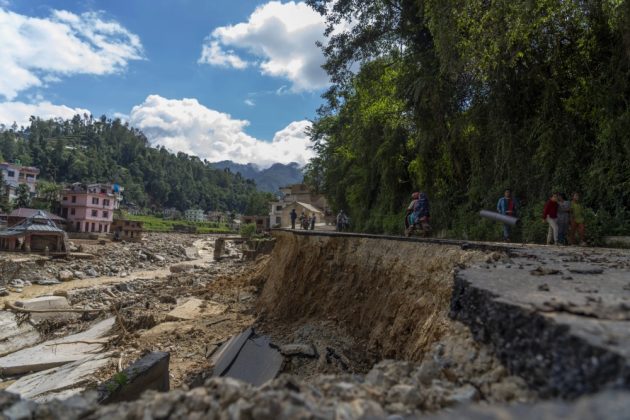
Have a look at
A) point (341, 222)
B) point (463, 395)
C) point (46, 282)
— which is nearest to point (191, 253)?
point (46, 282)

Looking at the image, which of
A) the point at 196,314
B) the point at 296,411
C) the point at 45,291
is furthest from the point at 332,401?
the point at 45,291

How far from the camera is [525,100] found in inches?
500

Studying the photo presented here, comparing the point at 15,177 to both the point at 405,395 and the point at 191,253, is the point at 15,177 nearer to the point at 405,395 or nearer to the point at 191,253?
the point at 191,253

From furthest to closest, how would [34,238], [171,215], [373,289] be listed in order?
1. [171,215]
2. [34,238]
3. [373,289]

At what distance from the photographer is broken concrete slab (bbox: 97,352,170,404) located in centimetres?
591

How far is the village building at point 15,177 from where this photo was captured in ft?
191

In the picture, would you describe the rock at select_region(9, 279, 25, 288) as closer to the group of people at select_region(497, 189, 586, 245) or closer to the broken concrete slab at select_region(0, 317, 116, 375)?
the broken concrete slab at select_region(0, 317, 116, 375)

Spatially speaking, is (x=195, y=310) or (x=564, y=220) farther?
(x=195, y=310)

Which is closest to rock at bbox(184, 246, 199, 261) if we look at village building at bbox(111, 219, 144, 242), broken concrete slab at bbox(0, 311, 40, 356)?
village building at bbox(111, 219, 144, 242)

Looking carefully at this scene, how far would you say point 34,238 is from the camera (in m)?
37.1

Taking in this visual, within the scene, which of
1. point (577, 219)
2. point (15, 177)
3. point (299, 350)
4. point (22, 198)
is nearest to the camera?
point (299, 350)

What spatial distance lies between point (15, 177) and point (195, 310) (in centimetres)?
6926

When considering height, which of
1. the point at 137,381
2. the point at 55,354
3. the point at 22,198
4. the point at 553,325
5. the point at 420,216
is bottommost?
the point at 55,354

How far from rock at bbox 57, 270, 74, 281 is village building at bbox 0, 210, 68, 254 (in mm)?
6798
